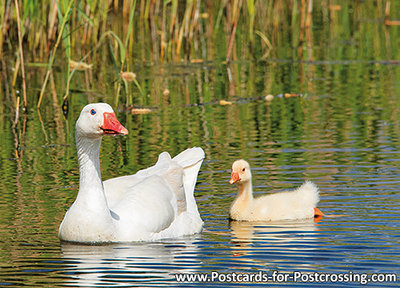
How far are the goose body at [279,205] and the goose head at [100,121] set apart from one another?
5.55 ft

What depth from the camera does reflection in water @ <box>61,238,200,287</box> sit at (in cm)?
637

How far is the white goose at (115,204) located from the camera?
289 inches

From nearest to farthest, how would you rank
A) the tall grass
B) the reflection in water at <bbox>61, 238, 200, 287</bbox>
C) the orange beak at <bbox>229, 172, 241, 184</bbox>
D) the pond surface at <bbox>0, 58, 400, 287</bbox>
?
the reflection in water at <bbox>61, 238, 200, 287</bbox> → the pond surface at <bbox>0, 58, 400, 287</bbox> → the orange beak at <bbox>229, 172, 241, 184</bbox> → the tall grass

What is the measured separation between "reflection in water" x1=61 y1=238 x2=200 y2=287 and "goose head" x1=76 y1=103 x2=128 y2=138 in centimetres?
98

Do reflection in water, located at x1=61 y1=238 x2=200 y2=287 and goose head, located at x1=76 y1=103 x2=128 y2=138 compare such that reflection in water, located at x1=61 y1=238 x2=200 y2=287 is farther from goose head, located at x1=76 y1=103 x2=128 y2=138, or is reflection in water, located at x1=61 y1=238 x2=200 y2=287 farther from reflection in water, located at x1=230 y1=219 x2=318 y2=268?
goose head, located at x1=76 y1=103 x2=128 y2=138

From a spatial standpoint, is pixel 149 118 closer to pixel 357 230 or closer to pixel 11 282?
pixel 357 230

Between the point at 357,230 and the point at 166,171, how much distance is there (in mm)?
1926

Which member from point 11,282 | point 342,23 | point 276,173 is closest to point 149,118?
point 276,173

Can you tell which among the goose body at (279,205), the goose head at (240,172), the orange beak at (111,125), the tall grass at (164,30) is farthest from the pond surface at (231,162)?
the orange beak at (111,125)

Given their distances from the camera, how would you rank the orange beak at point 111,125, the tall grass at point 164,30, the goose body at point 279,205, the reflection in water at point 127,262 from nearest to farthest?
the reflection in water at point 127,262
the orange beak at point 111,125
the goose body at point 279,205
the tall grass at point 164,30

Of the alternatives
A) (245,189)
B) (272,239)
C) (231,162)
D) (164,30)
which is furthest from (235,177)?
(164,30)

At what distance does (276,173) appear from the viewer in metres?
9.65

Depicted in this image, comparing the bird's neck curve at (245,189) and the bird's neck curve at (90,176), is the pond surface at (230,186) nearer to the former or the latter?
the bird's neck curve at (245,189)

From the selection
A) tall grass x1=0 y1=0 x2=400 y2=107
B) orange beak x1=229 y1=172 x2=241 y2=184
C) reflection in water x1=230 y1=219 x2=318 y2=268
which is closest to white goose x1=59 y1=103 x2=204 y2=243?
reflection in water x1=230 y1=219 x2=318 y2=268
